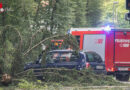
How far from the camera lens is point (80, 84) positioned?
12617 millimetres

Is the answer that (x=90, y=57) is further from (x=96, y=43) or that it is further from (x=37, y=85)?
(x=37, y=85)

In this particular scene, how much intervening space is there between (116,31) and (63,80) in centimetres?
894

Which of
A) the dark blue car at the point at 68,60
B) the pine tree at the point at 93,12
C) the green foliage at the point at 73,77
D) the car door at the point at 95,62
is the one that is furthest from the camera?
the pine tree at the point at 93,12

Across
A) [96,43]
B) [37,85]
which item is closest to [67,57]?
[37,85]

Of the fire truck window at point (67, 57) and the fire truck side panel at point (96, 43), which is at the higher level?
the fire truck window at point (67, 57)

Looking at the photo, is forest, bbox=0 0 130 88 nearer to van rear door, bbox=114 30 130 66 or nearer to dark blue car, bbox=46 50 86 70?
dark blue car, bbox=46 50 86 70

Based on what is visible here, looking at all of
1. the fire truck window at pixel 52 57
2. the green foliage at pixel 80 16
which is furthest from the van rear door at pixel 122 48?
the green foliage at pixel 80 16

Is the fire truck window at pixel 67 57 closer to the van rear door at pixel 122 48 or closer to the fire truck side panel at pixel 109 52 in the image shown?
the fire truck side panel at pixel 109 52

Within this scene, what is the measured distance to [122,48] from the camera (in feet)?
68.7

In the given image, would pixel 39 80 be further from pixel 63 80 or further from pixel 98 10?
pixel 98 10

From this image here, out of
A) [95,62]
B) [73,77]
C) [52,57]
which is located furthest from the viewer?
[95,62]

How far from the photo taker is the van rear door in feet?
68.6

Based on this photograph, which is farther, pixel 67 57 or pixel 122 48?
pixel 122 48

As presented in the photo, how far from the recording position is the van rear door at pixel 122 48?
20.9 meters
